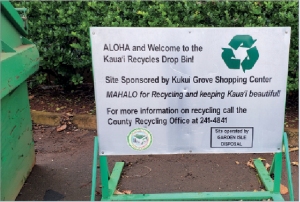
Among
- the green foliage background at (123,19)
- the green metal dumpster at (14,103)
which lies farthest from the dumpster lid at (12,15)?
the green foliage background at (123,19)

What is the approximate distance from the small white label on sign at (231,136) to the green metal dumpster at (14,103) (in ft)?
5.51

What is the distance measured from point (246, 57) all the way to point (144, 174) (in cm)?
167

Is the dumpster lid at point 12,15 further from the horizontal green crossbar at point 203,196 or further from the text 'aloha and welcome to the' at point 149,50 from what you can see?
the horizontal green crossbar at point 203,196

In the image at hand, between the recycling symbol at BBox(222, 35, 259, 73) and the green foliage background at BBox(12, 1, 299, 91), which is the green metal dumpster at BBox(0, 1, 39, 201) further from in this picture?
the recycling symbol at BBox(222, 35, 259, 73)

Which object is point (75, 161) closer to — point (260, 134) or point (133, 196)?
point (133, 196)

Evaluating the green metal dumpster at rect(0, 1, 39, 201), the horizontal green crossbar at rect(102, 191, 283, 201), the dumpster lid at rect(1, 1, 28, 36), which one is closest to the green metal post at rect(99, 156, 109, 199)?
the horizontal green crossbar at rect(102, 191, 283, 201)

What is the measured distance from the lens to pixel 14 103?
2717 mm

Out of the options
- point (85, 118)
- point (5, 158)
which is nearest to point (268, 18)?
point (85, 118)

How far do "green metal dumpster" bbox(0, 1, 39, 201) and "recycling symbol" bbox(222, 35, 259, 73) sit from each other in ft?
5.46

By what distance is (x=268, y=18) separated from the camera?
4156 millimetres

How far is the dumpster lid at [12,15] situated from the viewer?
2.56 m

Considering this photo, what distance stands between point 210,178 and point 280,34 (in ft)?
5.25

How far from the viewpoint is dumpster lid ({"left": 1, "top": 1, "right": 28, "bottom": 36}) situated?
2.56 metres

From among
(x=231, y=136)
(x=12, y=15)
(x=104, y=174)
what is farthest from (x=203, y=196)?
(x=12, y=15)
